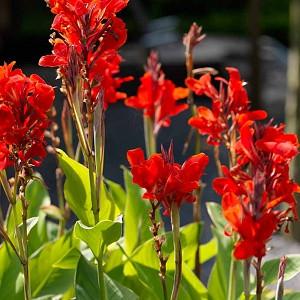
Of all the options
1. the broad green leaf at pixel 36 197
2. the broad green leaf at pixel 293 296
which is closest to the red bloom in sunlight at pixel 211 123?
the broad green leaf at pixel 293 296

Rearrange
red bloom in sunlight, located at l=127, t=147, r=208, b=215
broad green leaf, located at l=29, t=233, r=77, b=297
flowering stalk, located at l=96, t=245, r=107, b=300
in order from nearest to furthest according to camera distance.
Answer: red bloom in sunlight, located at l=127, t=147, r=208, b=215
flowering stalk, located at l=96, t=245, r=107, b=300
broad green leaf, located at l=29, t=233, r=77, b=297

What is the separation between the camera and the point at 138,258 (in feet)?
6.21

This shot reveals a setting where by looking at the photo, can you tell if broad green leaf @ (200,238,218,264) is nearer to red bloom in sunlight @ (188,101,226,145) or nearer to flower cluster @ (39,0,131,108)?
red bloom in sunlight @ (188,101,226,145)

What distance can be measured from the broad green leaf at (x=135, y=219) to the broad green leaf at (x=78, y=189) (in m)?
0.47

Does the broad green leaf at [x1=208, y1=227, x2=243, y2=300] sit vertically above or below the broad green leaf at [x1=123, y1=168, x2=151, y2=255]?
below

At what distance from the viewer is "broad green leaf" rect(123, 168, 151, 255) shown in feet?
6.98

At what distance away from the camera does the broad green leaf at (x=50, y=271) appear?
199 cm

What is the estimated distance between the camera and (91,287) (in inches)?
65.4

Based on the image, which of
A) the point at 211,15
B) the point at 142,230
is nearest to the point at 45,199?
the point at 142,230

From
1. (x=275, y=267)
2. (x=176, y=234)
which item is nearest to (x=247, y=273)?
(x=176, y=234)

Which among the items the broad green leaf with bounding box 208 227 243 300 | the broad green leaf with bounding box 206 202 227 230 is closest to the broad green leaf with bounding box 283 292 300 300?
the broad green leaf with bounding box 208 227 243 300

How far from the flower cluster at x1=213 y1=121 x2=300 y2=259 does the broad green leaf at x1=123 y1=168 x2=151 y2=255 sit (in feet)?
2.43

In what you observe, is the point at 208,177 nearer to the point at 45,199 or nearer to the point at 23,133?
the point at 45,199

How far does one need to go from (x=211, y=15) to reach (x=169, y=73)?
6.44 m
